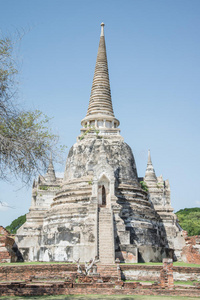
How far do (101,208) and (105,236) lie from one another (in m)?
2.25

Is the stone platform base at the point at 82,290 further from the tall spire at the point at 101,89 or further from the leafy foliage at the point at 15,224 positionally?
the leafy foliage at the point at 15,224

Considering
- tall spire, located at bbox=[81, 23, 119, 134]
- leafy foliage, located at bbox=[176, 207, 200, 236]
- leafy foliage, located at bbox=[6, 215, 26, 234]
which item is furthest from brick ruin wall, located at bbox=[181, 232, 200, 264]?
leafy foliage, located at bbox=[6, 215, 26, 234]

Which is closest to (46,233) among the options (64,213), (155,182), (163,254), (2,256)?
(64,213)

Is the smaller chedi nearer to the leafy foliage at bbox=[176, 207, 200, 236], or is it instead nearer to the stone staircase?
the stone staircase

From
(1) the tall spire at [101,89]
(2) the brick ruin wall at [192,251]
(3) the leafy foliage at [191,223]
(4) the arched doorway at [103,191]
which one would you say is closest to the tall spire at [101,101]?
(1) the tall spire at [101,89]

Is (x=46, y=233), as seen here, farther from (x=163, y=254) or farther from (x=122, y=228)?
(x=163, y=254)

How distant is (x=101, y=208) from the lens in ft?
67.0

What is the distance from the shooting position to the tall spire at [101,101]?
27266 mm

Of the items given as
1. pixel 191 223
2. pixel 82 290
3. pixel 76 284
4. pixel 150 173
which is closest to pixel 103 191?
pixel 150 173

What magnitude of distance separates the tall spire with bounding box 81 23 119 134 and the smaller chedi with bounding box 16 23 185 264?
0.08 meters

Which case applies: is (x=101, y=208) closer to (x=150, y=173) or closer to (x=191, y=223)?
(x=150, y=173)

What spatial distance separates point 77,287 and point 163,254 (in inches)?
446

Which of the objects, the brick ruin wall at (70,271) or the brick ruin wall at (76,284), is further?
the brick ruin wall at (70,271)

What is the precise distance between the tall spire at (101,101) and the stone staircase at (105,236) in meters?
8.47
